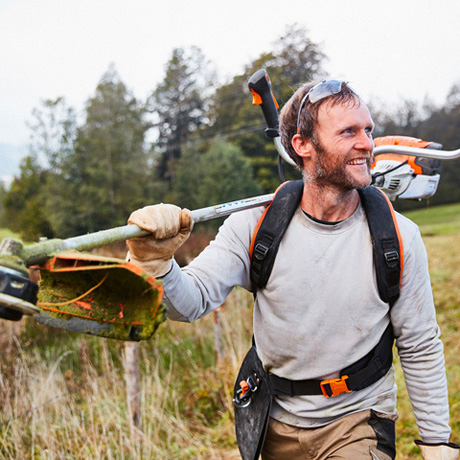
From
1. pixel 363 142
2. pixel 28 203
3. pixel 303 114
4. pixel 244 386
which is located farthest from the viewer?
pixel 28 203

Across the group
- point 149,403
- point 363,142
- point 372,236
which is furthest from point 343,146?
point 149,403

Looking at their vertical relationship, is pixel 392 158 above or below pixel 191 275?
above

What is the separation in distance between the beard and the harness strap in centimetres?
72

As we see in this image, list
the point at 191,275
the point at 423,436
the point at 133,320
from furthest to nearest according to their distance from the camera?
the point at 423,436 → the point at 191,275 → the point at 133,320

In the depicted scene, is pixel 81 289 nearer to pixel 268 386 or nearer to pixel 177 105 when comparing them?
pixel 268 386

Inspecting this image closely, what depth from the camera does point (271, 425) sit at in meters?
2.32

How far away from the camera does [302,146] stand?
2.26 m

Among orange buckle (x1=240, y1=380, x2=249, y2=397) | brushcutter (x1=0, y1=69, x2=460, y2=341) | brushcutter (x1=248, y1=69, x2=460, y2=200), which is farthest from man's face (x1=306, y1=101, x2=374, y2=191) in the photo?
orange buckle (x1=240, y1=380, x2=249, y2=397)

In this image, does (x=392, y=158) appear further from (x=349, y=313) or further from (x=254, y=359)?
(x=254, y=359)

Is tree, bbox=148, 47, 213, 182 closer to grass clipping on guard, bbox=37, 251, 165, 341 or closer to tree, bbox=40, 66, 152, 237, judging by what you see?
tree, bbox=40, 66, 152, 237

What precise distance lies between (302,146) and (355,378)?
1.13 meters

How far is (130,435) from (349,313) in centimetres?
259

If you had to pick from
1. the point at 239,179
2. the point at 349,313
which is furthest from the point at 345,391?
the point at 239,179

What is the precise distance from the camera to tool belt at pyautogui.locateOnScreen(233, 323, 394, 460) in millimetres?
2098
